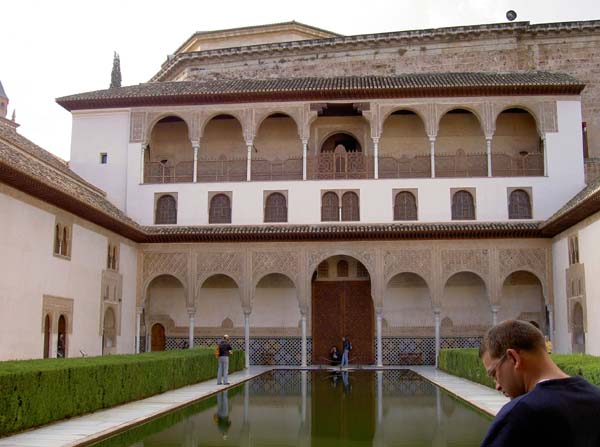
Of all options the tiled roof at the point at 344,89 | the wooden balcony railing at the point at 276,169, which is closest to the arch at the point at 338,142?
the wooden balcony railing at the point at 276,169

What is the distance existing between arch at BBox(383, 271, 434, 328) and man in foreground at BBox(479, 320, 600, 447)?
78.9 ft

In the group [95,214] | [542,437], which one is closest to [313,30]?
[95,214]

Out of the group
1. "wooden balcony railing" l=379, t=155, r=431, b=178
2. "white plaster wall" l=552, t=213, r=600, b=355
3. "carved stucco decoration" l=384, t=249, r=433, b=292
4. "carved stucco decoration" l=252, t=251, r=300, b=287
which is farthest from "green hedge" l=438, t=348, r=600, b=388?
"wooden balcony railing" l=379, t=155, r=431, b=178

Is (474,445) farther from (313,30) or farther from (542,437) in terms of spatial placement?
(313,30)

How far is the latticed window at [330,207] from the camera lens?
2569 centimetres

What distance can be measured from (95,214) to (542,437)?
1945cm

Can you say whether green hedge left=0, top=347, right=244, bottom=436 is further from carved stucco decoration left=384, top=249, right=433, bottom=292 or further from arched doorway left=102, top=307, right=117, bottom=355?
carved stucco decoration left=384, top=249, right=433, bottom=292

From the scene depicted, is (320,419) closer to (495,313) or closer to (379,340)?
(379,340)

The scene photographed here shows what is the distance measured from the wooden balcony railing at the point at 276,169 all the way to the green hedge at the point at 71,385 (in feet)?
36.2

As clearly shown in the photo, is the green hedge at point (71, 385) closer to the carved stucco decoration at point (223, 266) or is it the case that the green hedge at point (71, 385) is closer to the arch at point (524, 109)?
the carved stucco decoration at point (223, 266)

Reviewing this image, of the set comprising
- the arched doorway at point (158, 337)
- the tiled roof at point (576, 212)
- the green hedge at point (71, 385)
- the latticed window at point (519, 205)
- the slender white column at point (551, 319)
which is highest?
the latticed window at point (519, 205)

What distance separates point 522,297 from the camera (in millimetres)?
26156

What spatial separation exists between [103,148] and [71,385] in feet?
54.5

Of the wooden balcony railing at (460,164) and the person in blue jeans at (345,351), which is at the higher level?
the wooden balcony railing at (460,164)
